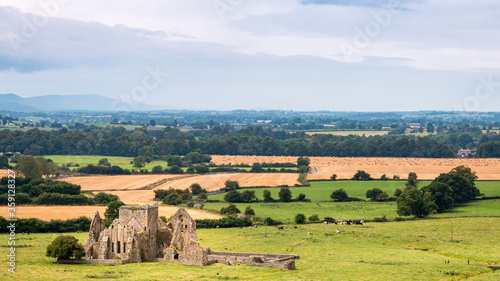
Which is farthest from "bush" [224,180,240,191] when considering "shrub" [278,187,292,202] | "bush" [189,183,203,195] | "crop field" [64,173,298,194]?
"shrub" [278,187,292,202]

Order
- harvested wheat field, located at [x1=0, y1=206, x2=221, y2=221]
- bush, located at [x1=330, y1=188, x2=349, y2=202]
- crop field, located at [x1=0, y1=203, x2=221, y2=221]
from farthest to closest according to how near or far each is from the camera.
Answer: bush, located at [x1=330, y1=188, x2=349, y2=202]
crop field, located at [x1=0, y1=203, x2=221, y2=221]
harvested wheat field, located at [x1=0, y1=206, x2=221, y2=221]

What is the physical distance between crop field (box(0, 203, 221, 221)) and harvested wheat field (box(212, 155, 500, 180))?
192ft

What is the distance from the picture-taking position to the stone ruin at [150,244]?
5647cm

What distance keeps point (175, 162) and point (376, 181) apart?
65.4 metres

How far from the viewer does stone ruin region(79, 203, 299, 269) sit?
185 feet

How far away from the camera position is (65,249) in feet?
186

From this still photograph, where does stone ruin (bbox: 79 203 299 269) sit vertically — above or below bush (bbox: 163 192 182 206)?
above

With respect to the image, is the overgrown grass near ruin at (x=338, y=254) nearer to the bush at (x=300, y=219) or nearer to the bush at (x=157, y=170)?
the bush at (x=300, y=219)

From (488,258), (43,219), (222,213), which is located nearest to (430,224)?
(488,258)

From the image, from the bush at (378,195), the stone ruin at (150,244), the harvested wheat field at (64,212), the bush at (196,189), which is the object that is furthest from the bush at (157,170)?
the stone ruin at (150,244)

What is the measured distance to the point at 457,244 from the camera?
71.3 meters

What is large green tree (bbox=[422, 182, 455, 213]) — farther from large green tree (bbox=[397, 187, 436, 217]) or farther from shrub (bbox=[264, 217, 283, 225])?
shrub (bbox=[264, 217, 283, 225])

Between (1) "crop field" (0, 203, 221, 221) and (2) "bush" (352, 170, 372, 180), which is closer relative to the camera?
(1) "crop field" (0, 203, 221, 221)

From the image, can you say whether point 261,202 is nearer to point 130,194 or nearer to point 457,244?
point 130,194
